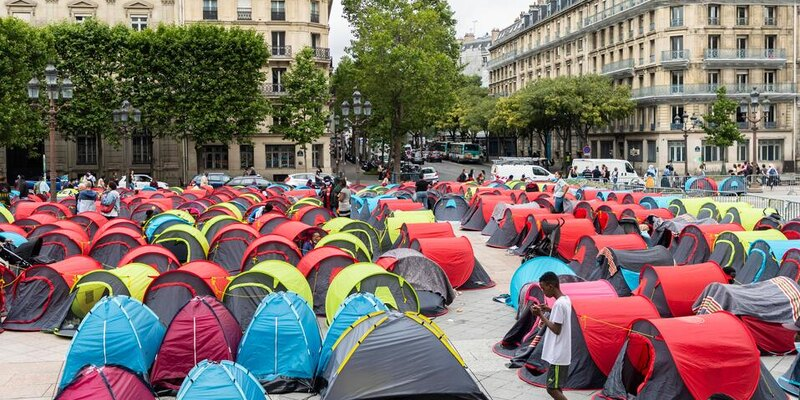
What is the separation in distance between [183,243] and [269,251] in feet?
9.61

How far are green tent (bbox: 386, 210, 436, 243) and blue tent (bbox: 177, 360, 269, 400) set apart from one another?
12.6 metres

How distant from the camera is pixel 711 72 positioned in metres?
64.8

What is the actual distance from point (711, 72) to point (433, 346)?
61119 millimetres

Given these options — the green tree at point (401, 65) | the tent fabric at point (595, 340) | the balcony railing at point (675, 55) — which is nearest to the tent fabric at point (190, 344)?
the tent fabric at point (595, 340)

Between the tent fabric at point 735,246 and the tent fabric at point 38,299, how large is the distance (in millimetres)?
13478

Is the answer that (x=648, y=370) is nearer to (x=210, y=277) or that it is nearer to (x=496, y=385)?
(x=496, y=385)

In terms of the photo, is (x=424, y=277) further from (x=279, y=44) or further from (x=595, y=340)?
(x=279, y=44)

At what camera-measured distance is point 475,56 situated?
143 metres

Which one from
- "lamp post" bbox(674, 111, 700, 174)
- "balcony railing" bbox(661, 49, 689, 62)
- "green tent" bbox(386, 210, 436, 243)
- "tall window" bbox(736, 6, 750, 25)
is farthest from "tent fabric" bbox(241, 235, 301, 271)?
"tall window" bbox(736, 6, 750, 25)

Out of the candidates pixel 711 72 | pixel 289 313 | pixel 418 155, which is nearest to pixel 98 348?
pixel 289 313

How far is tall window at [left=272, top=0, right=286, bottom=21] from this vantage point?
61.4m

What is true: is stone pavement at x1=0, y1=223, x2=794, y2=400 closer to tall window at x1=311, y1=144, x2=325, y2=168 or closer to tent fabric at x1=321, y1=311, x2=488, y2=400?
tent fabric at x1=321, y1=311, x2=488, y2=400

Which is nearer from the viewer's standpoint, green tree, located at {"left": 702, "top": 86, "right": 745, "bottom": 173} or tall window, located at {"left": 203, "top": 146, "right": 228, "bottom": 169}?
green tree, located at {"left": 702, "top": 86, "right": 745, "bottom": 173}

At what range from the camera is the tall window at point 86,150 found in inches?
2286
